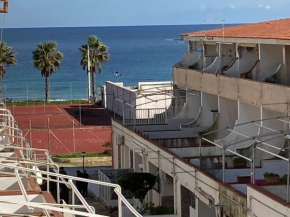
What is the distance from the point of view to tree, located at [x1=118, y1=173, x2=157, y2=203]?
3362 centimetres

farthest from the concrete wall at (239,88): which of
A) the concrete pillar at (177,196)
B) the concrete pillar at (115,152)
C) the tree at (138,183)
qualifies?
the tree at (138,183)

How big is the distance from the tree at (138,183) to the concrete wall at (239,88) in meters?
4.80

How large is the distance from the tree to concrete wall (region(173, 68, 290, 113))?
4.80m

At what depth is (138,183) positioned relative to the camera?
3366 centimetres

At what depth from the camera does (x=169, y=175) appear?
33406mm

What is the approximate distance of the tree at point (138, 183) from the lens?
33.6 meters

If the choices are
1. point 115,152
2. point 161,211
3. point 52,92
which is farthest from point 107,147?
point 52,92

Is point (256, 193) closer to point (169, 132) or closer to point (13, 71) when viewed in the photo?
point (169, 132)

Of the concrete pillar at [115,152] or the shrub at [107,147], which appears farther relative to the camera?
the shrub at [107,147]

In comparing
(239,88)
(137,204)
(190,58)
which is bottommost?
(137,204)

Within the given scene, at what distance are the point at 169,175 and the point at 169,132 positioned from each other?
6306 millimetres

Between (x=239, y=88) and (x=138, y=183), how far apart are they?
547 cm

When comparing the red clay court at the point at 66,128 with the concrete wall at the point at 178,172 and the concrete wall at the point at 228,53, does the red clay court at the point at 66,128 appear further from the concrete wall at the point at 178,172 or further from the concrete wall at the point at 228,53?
the concrete wall at the point at 178,172

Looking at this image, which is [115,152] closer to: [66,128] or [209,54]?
[209,54]
